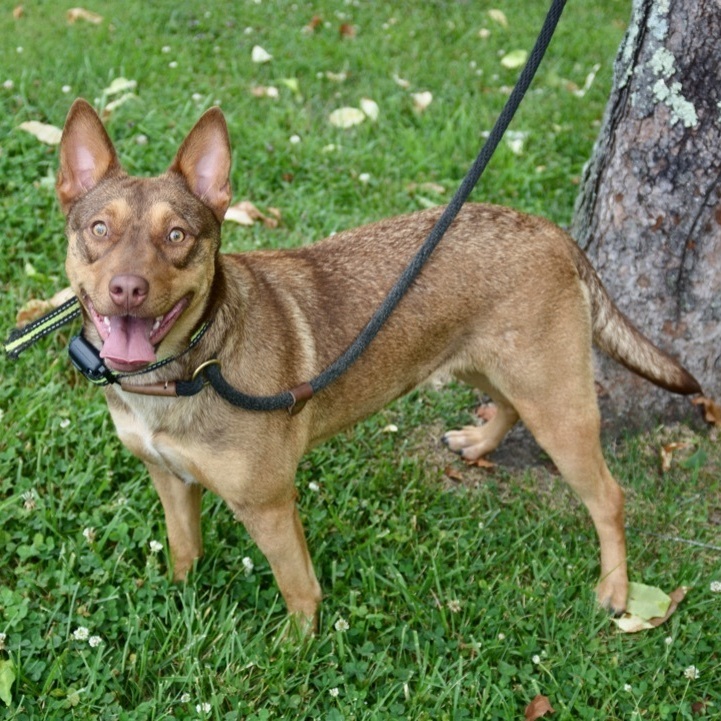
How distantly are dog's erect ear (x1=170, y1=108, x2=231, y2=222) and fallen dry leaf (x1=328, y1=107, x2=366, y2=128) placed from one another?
363 centimetres

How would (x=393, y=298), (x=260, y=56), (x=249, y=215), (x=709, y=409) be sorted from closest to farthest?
(x=393, y=298) < (x=709, y=409) < (x=249, y=215) < (x=260, y=56)

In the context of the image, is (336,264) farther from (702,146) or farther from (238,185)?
(238,185)

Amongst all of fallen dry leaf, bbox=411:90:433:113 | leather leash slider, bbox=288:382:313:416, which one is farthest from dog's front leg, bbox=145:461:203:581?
fallen dry leaf, bbox=411:90:433:113

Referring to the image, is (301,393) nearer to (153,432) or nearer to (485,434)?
(153,432)

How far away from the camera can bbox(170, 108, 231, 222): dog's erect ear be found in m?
3.04

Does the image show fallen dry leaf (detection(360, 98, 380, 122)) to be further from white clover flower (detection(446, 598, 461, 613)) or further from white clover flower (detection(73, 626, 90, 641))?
white clover flower (detection(73, 626, 90, 641))

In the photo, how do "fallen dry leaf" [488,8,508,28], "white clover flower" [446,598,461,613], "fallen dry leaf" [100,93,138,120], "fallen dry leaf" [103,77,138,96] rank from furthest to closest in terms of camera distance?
"fallen dry leaf" [488,8,508,28] < "fallen dry leaf" [103,77,138,96] < "fallen dry leaf" [100,93,138,120] < "white clover flower" [446,598,461,613]

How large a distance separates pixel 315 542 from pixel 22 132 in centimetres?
366

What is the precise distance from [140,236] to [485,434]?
2326 millimetres

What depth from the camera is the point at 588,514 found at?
4.24m

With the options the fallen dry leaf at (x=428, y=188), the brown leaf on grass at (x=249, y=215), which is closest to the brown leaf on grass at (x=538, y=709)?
the brown leaf on grass at (x=249, y=215)

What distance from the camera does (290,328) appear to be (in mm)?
3334

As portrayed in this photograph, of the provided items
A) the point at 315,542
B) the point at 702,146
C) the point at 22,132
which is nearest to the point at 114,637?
the point at 315,542

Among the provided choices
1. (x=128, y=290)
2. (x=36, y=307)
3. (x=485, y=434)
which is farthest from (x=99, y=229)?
(x=485, y=434)
